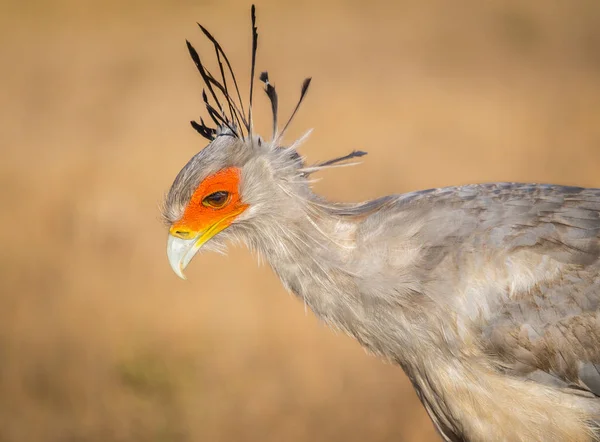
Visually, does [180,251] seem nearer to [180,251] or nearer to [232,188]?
[180,251]

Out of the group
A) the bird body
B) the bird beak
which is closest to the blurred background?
the bird body

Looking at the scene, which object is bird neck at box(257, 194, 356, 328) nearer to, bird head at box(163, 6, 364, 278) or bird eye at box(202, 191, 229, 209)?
bird head at box(163, 6, 364, 278)

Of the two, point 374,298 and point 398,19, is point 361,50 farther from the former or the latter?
point 374,298

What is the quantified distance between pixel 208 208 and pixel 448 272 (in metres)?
0.78

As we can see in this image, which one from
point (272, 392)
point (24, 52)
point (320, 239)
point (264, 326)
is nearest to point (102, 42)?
point (24, 52)

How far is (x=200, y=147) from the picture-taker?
6.54m

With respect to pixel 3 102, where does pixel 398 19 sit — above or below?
below

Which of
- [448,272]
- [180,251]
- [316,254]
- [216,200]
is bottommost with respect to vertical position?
[448,272]

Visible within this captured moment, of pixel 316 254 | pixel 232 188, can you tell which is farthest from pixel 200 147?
pixel 316 254

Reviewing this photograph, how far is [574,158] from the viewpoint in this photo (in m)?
6.86

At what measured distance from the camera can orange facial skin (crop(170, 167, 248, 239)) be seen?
7.69 feet

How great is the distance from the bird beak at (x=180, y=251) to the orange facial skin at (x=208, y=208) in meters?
0.02

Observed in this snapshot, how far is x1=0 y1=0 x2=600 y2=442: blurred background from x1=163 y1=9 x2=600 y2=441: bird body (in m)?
2.91

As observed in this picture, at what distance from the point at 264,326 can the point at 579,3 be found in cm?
557
